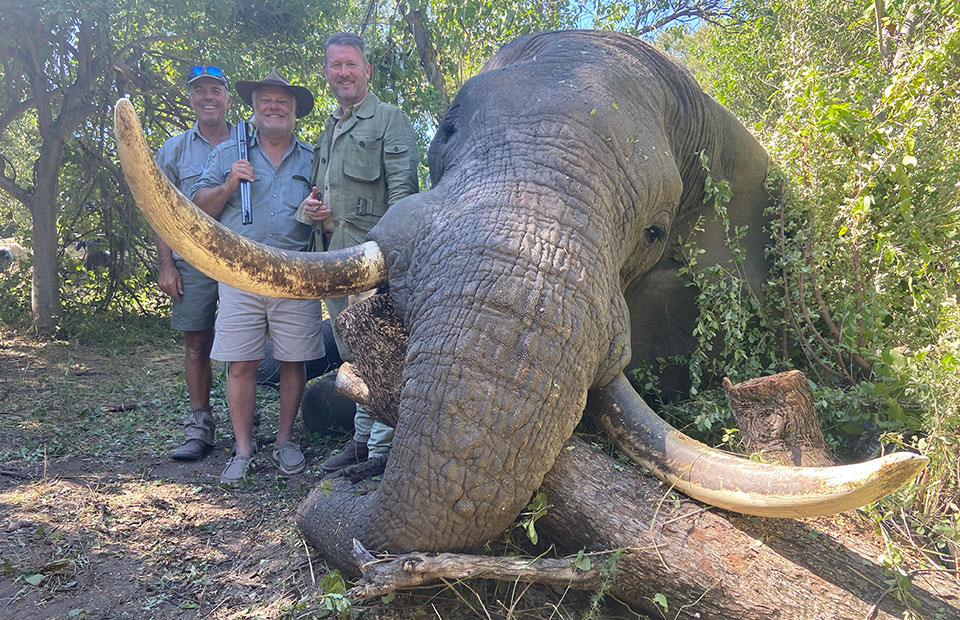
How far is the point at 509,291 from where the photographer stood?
96.5 inches

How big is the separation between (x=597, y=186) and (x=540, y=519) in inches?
53.4

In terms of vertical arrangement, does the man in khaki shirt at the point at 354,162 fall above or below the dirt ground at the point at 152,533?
above

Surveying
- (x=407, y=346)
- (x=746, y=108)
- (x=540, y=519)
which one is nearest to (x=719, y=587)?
(x=540, y=519)

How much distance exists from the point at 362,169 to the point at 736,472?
124 inches

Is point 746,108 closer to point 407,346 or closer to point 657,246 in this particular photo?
point 657,246

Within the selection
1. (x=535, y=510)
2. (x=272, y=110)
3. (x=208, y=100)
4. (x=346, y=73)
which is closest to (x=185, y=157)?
(x=208, y=100)

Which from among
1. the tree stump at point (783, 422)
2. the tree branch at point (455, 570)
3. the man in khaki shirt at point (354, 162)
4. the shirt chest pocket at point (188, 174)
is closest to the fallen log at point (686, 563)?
the tree branch at point (455, 570)

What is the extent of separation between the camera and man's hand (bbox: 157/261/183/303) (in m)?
5.12

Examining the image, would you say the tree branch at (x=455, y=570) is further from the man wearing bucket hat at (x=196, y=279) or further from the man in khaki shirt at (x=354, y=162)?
the man wearing bucket hat at (x=196, y=279)

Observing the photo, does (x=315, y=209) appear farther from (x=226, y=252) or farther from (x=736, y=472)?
(x=736, y=472)

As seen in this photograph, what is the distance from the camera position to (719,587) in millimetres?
2422

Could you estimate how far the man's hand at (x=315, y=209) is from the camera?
439cm

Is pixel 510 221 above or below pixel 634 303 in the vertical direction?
above

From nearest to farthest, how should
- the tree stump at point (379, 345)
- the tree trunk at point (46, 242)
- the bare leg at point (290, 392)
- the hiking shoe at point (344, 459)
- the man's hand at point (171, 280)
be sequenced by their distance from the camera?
the tree stump at point (379, 345)
the hiking shoe at point (344, 459)
the bare leg at point (290, 392)
the man's hand at point (171, 280)
the tree trunk at point (46, 242)
